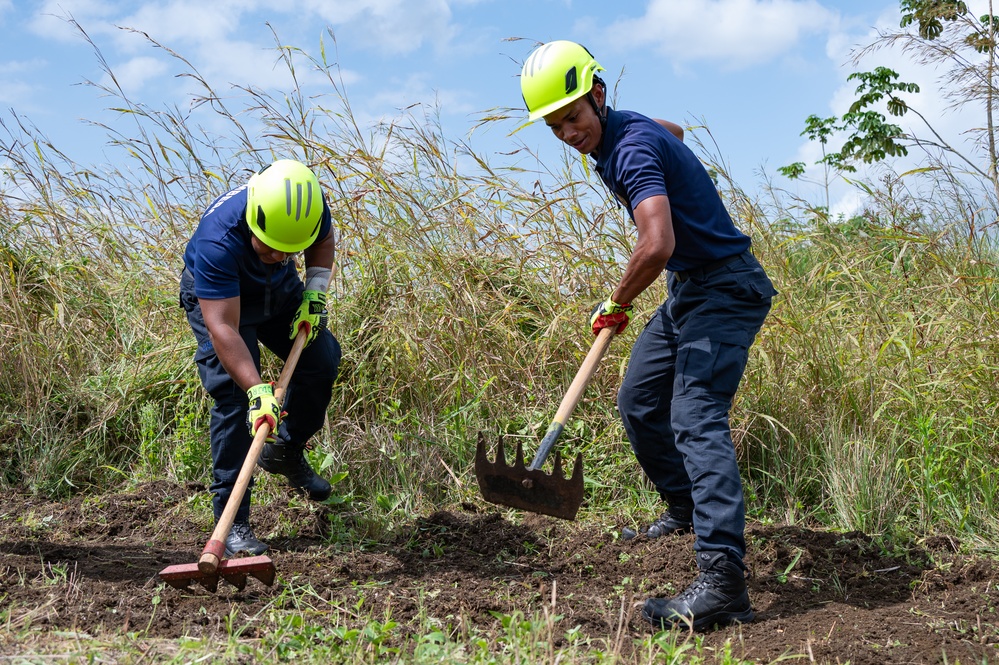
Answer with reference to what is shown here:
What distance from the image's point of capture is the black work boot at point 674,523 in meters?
4.07

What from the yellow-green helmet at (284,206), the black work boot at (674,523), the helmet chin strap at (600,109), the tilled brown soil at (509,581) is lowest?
the tilled brown soil at (509,581)

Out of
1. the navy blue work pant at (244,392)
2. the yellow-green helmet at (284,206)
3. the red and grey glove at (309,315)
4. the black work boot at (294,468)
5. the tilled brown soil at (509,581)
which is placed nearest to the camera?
the tilled brown soil at (509,581)

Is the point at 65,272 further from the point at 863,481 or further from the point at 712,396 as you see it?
the point at 863,481

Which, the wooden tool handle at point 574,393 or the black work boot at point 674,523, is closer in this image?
the wooden tool handle at point 574,393

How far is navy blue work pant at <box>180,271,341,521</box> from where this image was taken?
3.97 metres

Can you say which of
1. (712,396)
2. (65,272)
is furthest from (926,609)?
(65,272)

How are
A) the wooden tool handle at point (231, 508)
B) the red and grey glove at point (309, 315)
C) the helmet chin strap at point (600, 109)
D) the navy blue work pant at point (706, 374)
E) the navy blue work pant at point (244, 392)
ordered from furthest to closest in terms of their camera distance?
1. the red and grey glove at point (309, 315)
2. the navy blue work pant at point (244, 392)
3. the helmet chin strap at point (600, 109)
4. the wooden tool handle at point (231, 508)
5. the navy blue work pant at point (706, 374)

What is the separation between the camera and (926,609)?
11.2 ft

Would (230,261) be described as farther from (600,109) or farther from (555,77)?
(600,109)

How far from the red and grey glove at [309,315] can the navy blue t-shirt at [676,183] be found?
1.47 m

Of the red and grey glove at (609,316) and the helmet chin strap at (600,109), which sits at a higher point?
the helmet chin strap at (600,109)

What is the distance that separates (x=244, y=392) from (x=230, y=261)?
61cm

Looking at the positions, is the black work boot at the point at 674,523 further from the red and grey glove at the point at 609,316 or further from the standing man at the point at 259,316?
the standing man at the point at 259,316

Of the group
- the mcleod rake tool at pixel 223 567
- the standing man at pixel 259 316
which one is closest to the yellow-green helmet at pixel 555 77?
the standing man at pixel 259 316
